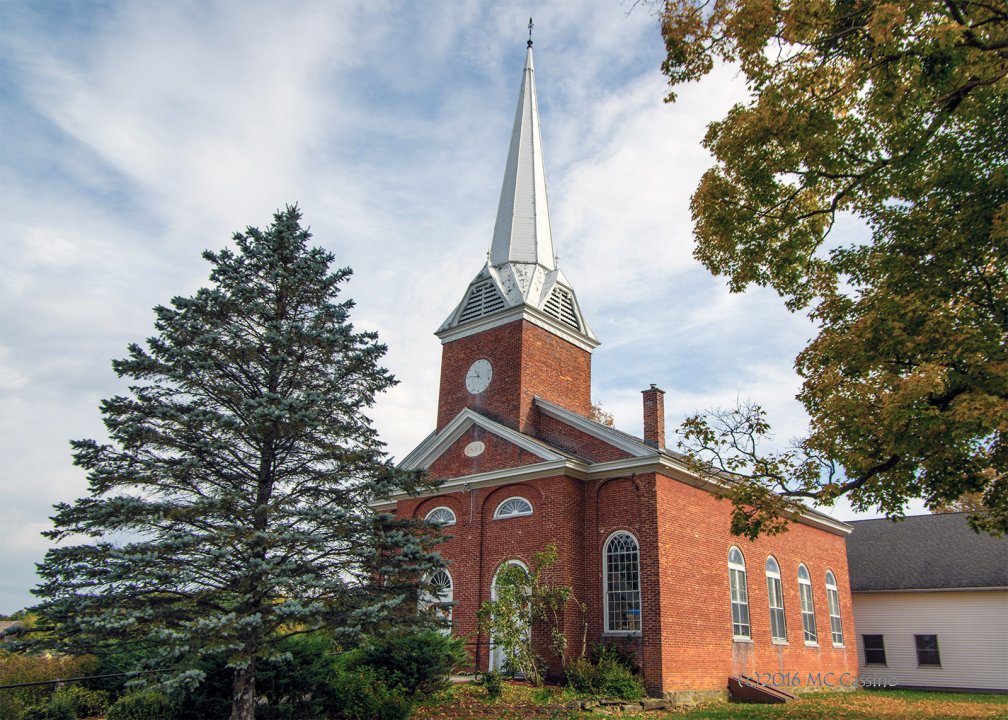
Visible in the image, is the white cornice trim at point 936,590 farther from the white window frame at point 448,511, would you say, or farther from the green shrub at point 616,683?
the white window frame at point 448,511

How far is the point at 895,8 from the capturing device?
806 centimetres

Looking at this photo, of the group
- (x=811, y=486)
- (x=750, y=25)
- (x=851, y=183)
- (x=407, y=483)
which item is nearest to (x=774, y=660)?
(x=811, y=486)

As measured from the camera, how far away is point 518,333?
22547 millimetres

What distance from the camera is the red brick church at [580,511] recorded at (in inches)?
708

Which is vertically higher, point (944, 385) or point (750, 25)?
point (750, 25)

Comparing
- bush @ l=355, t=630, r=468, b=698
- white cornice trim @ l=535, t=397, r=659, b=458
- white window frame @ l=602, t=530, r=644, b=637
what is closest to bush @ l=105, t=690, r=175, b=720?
bush @ l=355, t=630, r=468, b=698

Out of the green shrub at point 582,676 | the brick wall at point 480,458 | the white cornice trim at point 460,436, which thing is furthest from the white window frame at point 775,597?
the brick wall at point 480,458

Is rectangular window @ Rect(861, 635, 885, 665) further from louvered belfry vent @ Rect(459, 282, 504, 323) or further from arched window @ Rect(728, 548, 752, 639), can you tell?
louvered belfry vent @ Rect(459, 282, 504, 323)

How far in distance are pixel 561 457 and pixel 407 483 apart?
6769 millimetres

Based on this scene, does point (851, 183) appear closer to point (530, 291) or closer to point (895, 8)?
point (895, 8)

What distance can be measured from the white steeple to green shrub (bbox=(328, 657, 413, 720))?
1229 cm

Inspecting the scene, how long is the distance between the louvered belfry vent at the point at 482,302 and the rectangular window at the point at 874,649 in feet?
65.1

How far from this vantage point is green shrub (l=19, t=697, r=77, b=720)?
39.5 feet

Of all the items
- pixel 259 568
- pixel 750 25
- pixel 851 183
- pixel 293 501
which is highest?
pixel 750 25
